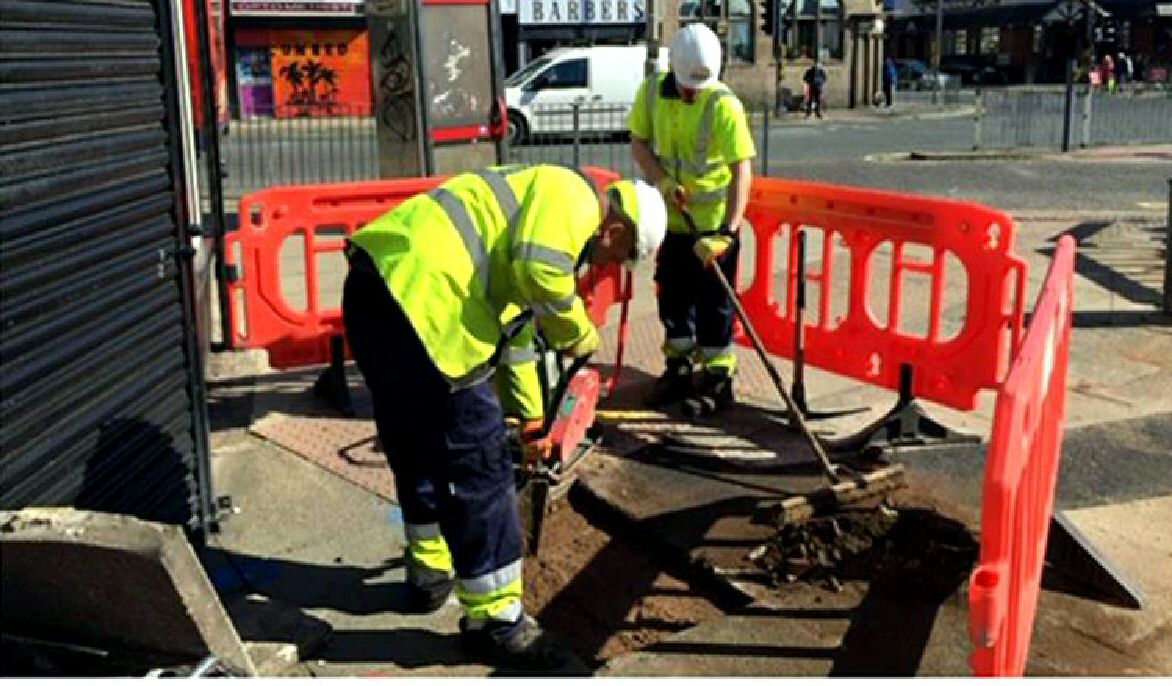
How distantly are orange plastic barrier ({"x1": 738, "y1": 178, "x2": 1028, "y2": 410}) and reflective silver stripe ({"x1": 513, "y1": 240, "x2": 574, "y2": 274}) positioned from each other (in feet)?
8.78

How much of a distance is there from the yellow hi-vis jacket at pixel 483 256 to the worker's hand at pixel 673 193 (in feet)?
7.02

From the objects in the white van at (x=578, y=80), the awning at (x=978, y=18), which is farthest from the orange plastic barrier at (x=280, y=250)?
the awning at (x=978, y=18)

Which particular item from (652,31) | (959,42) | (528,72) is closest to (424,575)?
(652,31)

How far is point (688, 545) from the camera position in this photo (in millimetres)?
4379

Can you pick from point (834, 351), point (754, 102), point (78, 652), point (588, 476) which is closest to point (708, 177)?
point (834, 351)

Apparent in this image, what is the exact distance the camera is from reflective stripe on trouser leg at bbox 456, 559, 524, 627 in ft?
11.9

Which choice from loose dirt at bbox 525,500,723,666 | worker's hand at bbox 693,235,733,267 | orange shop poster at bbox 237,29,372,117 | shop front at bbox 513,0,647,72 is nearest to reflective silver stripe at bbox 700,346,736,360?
worker's hand at bbox 693,235,733,267

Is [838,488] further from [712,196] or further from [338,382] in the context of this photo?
[338,382]

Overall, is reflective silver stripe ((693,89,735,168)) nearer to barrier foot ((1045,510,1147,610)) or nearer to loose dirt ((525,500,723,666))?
loose dirt ((525,500,723,666))

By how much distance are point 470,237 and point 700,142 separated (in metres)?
2.48

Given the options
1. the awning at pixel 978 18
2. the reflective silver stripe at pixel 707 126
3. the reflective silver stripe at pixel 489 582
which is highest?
the awning at pixel 978 18

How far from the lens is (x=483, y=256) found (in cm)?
356

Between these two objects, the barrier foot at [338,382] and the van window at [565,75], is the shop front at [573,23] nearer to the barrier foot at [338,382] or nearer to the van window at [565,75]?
the van window at [565,75]

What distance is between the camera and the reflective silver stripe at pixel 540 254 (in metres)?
3.47
